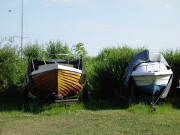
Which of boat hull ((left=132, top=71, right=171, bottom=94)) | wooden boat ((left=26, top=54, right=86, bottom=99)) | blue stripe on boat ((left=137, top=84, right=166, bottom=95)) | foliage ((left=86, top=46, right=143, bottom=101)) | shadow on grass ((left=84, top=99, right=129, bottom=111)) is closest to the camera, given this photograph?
wooden boat ((left=26, top=54, right=86, bottom=99))

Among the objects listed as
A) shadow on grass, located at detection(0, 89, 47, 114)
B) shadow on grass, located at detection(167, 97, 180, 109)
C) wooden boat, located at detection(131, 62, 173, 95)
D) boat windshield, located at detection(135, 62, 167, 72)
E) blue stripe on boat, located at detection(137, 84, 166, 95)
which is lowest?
shadow on grass, located at detection(0, 89, 47, 114)

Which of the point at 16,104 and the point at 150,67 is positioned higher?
the point at 150,67

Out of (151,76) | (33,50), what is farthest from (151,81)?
(33,50)

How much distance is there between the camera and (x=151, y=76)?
406 inches

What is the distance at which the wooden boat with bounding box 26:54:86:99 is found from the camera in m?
9.98

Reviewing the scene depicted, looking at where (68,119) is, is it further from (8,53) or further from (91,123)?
(8,53)

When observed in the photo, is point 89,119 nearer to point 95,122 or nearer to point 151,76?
point 95,122

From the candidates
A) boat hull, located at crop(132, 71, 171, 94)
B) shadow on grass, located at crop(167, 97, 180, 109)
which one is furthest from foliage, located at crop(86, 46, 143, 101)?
shadow on grass, located at crop(167, 97, 180, 109)

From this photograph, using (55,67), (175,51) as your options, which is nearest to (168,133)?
(55,67)

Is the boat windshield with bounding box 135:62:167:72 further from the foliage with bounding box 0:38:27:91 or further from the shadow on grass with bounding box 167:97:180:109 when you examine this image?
the foliage with bounding box 0:38:27:91

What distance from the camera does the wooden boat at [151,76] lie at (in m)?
10.4

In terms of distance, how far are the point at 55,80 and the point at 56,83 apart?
14 centimetres

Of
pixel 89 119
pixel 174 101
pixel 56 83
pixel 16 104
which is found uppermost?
pixel 56 83

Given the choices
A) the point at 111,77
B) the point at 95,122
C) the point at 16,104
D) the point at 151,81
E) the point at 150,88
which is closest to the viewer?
the point at 95,122
